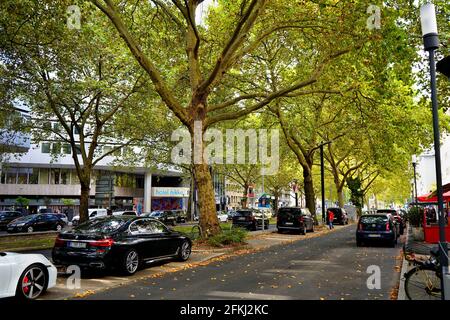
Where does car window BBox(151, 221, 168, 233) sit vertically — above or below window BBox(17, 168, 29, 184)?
below

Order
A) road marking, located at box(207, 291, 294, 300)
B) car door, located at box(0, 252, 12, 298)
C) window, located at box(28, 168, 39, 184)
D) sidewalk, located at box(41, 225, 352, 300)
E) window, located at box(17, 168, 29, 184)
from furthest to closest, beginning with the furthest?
1. window, located at box(28, 168, 39, 184)
2. window, located at box(17, 168, 29, 184)
3. sidewalk, located at box(41, 225, 352, 300)
4. road marking, located at box(207, 291, 294, 300)
5. car door, located at box(0, 252, 12, 298)

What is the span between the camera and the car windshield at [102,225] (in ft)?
32.0

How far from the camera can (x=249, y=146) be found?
40.3 metres

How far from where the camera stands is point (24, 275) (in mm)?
7059

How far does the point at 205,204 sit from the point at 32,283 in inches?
363

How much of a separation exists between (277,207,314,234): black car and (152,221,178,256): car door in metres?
14.7

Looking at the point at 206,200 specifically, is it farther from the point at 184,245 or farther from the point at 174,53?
the point at 174,53

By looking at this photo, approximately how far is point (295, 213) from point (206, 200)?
1135cm

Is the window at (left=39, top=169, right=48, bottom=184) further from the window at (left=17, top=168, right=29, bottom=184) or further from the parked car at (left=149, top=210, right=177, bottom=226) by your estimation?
the parked car at (left=149, top=210, right=177, bottom=226)

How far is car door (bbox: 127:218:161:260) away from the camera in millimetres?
10219

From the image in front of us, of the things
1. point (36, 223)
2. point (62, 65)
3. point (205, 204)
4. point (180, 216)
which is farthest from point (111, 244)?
point (180, 216)

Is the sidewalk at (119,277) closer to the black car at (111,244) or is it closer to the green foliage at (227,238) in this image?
the black car at (111,244)

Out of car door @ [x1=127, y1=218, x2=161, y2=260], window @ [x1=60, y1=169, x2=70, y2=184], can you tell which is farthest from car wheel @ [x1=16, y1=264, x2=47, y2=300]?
window @ [x1=60, y1=169, x2=70, y2=184]

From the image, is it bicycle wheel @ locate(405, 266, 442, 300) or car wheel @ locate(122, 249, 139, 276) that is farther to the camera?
car wheel @ locate(122, 249, 139, 276)
